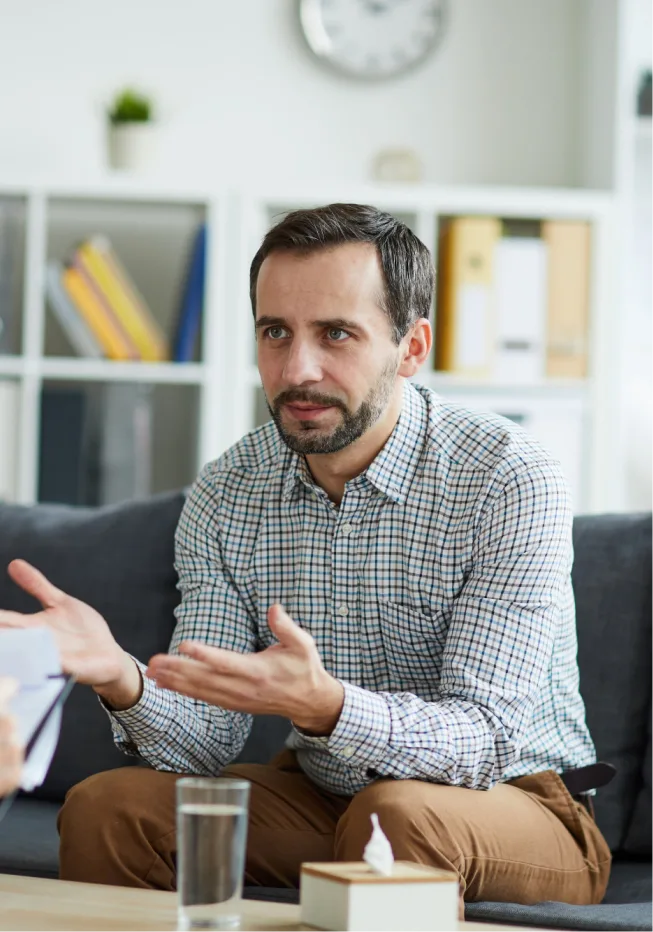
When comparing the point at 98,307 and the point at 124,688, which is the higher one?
the point at 98,307

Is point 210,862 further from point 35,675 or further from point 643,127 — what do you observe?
point 643,127

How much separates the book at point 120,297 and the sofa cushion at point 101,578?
109 cm

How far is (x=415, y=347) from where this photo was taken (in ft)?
5.34

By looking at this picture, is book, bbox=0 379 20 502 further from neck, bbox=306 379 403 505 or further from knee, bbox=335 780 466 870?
knee, bbox=335 780 466 870

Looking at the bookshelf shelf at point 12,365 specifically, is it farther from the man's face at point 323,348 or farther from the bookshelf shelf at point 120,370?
the man's face at point 323,348

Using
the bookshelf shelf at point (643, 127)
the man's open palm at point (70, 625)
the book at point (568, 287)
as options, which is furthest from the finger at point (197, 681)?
the bookshelf shelf at point (643, 127)

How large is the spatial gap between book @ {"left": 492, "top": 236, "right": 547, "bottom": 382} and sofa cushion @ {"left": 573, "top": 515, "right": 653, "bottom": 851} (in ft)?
4.16

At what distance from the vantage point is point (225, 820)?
0.95m

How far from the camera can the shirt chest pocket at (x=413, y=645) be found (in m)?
1.49

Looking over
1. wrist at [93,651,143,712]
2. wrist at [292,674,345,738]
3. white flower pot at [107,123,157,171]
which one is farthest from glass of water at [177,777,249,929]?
white flower pot at [107,123,157,171]

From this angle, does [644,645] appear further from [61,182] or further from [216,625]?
[61,182]

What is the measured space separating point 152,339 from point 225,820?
2.11 metres

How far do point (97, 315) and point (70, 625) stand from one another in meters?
1.76

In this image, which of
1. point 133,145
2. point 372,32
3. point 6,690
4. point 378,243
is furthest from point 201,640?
point 372,32
